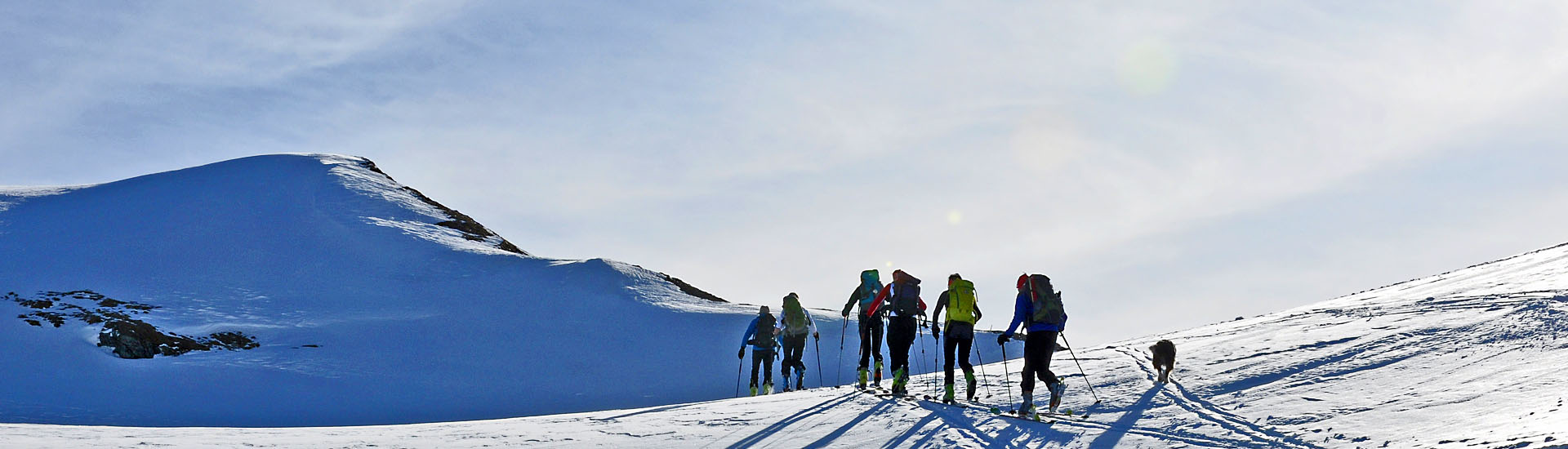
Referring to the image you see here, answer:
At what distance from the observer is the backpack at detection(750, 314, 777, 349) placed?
19.0 m

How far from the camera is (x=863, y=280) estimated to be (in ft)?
51.4

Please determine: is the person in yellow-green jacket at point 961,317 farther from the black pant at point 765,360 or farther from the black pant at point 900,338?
the black pant at point 765,360

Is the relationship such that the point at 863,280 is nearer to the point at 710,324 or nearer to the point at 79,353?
the point at 710,324

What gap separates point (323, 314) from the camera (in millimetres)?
27766

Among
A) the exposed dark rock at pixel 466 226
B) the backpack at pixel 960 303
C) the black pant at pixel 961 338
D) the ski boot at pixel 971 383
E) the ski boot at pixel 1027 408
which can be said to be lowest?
the ski boot at pixel 1027 408

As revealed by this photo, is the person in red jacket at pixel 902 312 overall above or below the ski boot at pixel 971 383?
above

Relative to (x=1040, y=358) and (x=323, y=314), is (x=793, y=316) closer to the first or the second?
(x=1040, y=358)

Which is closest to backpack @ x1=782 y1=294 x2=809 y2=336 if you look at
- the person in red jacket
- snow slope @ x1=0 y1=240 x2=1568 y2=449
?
snow slope @ x1=0 y1=240 x2=1568 y2=449

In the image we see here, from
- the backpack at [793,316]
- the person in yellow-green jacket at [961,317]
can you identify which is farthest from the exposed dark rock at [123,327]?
the person in yellow-green jacket at [961,317]

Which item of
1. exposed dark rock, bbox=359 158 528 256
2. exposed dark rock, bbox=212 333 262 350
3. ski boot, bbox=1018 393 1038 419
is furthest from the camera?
exposed dark rock, bbox=359 158 528 256

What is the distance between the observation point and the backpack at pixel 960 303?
13312 mm

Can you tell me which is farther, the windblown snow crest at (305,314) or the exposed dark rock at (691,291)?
the exposed dark rock at (691,291)

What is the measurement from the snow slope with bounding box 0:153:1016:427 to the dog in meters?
11.0

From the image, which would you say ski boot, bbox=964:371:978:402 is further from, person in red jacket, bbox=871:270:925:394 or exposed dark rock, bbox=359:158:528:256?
exposed dark rock, bbox=359:158:528:256
